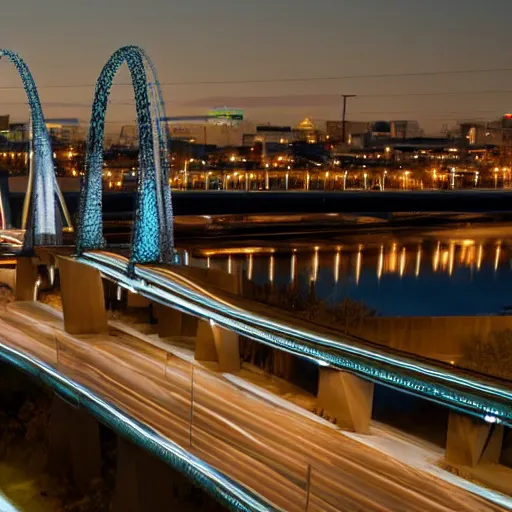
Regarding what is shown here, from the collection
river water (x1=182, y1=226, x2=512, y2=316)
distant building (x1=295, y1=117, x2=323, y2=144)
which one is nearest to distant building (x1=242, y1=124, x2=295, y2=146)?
distant building (x1=295, y1=117, x2=323, y2=144)

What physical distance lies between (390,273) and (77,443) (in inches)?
645

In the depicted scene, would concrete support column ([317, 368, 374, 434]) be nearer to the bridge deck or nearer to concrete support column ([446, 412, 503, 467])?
the bridge deck

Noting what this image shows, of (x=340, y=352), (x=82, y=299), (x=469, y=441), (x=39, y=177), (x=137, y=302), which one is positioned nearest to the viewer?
(x=469, y=441)

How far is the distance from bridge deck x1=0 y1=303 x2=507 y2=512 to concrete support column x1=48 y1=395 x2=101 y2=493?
32.8 inches

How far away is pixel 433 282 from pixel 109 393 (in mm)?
17168

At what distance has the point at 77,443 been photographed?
11.6 m

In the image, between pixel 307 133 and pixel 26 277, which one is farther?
pixel 307 133

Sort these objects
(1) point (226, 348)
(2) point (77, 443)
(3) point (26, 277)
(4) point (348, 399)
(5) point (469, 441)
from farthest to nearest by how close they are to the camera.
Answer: (3) point (26, 277) < (2) point (77, 443) < (1) point (226, 348) < (4) point (348, 399) < (5) point (469, 441)

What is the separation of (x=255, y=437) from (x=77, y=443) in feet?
13.9

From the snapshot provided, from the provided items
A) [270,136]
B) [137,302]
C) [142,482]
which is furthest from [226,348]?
[270,136]

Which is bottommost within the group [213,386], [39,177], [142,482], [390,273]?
[390,273]

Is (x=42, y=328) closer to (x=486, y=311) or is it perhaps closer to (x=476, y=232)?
(x=486, y=311)

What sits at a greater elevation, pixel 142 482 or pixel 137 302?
pixel 137 302

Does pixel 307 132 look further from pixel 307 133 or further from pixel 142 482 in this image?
pixel 142 482
